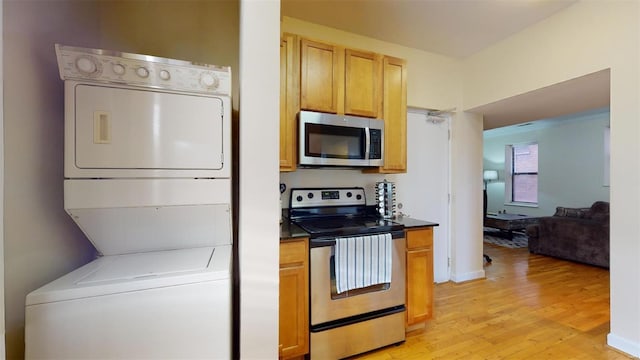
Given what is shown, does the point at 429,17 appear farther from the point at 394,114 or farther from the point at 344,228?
the point at 344,228

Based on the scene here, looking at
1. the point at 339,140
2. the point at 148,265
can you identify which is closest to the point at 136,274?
the point at 148,265

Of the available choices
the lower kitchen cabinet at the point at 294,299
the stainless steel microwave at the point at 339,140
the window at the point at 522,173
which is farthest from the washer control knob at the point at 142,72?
the window at the point at 522,173

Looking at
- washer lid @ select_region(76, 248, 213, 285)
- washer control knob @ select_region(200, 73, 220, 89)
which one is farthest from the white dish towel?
washer control knob @ select_region(200, 73, 220, 89)

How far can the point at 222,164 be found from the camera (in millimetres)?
1304

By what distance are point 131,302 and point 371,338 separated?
1.50 meters

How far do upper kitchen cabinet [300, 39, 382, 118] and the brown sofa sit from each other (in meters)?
3.73

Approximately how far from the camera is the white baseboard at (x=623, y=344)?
179cm

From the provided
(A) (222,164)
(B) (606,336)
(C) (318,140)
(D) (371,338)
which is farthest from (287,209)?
(B) (606,336)

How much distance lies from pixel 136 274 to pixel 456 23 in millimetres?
3050

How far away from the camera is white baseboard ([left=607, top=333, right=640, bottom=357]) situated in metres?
1.79

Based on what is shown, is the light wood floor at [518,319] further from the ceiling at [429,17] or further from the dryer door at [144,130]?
the ceiling at [429,17]

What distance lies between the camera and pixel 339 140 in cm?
207

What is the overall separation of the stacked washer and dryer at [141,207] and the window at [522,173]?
7620mm

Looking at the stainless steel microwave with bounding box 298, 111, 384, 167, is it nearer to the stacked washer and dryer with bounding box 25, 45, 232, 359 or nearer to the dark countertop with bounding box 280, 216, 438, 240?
the dark countertop with bounding box 280, 216, 438, 240
